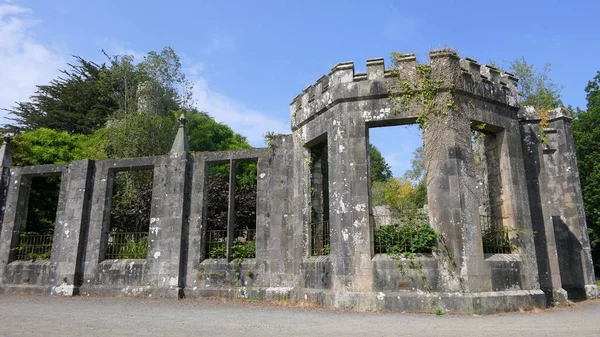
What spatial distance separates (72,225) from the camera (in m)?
13.0

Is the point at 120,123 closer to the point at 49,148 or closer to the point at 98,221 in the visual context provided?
the point at 49,148

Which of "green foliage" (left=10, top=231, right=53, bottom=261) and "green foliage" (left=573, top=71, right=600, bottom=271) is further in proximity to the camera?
"green foliage" (left=573, top=71, right=600, bottom=271)

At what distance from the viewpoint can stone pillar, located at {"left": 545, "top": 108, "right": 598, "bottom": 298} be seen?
13.0 m

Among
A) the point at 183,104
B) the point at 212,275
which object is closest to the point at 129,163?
the point at 212,275

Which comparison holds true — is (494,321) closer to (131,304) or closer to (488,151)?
(488,151)

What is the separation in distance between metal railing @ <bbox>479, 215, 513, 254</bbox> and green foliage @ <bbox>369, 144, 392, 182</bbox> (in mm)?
43610

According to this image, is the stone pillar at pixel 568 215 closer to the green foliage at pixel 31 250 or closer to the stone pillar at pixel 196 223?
the stone pillar at pixel 196 223

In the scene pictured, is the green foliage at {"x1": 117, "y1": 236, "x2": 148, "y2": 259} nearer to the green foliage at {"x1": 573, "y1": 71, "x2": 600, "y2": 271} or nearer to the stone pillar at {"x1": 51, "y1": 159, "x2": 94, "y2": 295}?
the stone pillar at {"x1": 51, "y1": 159, "x2": 94, "y2": 295}

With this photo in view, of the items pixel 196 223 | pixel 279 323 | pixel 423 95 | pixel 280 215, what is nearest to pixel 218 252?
pixel 196 223

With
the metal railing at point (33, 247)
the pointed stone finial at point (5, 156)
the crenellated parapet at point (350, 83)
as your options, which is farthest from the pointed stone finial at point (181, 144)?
the pointed stone finial at point (5, 156)

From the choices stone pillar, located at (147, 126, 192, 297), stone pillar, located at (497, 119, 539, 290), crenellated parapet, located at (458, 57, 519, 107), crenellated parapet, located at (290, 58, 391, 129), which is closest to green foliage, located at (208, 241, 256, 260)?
stone pillar, located at (147, 126, 192, 297)

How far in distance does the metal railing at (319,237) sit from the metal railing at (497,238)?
3.53 m

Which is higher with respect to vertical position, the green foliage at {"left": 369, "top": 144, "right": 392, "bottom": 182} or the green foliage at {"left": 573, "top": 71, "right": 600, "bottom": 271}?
the green foliage at {"left": 369, "top": 144, "right": 392, "bottom": 182}

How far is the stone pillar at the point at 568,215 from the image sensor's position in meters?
13.0
